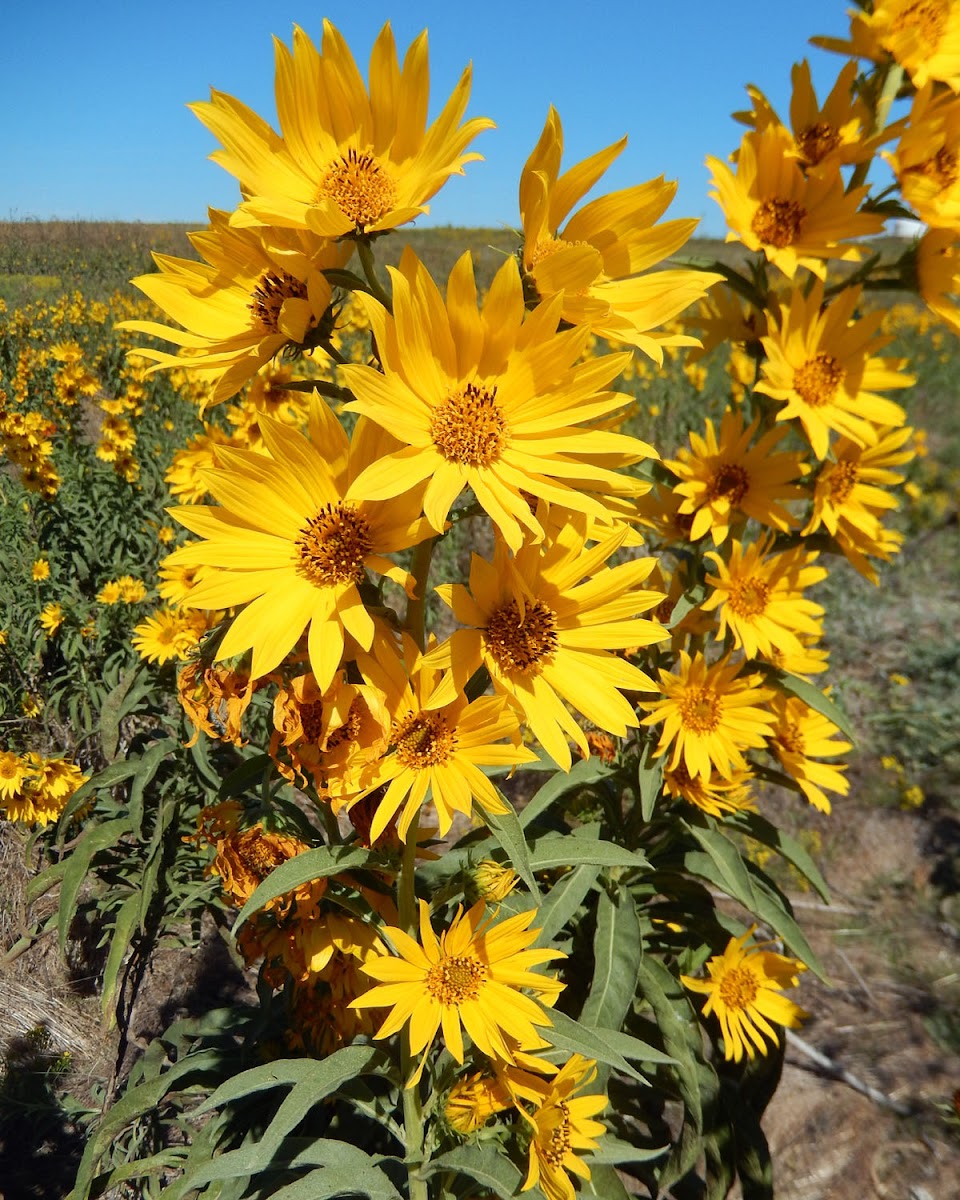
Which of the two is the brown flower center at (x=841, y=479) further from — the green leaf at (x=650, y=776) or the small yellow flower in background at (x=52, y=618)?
the small yellow flower in background at (x=52, y=618)

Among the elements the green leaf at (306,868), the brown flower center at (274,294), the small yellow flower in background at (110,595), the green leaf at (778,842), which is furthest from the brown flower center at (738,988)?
the small yellow flower in background at (110,595)

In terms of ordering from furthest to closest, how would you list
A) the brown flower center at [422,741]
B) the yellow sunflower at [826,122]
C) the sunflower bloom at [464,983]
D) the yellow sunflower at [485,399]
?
the yellow sunflower at [826,122] → the sunflower bloom at [464,983] → the brown flower center at [422,741] → the yellow sunflower at [485,399]

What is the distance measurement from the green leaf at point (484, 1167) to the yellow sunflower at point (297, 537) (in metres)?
1.14

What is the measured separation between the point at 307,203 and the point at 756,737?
1.71 meters

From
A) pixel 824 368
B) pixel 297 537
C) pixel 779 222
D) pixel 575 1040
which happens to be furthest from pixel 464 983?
pixel 779 222

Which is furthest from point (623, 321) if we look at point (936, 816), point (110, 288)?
point (110, 288)

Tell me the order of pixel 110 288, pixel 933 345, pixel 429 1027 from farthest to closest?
pixel 933 345 < pixel 110 288 < pixel 429 1027

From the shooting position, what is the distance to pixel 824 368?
1971 mm

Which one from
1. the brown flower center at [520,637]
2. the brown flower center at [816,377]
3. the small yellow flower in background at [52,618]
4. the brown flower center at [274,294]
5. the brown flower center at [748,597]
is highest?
the brown flower center at [816,377]

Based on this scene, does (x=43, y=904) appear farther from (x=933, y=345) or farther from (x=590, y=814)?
(x=933, y=345)

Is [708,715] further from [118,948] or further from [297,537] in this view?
[118,948]

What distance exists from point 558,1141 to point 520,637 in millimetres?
1213

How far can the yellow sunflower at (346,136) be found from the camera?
118cm

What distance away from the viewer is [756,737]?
211 cm
